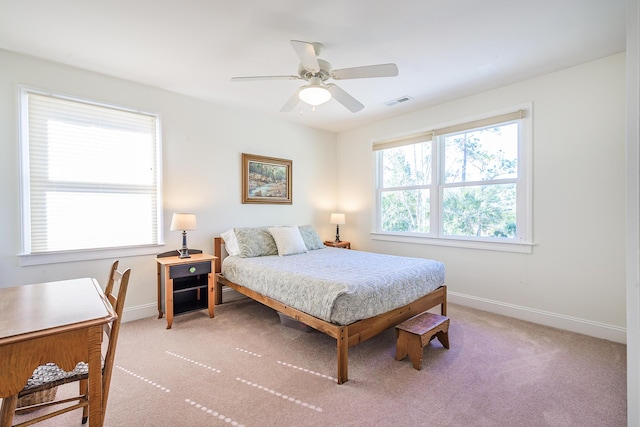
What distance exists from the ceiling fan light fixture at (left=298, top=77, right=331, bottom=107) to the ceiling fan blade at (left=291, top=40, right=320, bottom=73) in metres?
0.13

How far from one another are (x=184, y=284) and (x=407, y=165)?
11.7ft

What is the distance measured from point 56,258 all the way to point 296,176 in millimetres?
3171

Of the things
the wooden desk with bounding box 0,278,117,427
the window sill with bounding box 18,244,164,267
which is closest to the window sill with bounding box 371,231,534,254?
the window sill with bounding box 18,244,164,267

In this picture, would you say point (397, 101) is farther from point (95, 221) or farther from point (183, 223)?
point (95, 221)

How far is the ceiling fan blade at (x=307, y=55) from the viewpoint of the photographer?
77.6 inches

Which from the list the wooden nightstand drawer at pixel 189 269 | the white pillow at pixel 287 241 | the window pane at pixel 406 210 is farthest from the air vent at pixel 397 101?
the wooden nightstand drawer at pixel 189 269

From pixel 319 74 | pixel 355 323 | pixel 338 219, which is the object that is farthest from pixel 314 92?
pixel 338 219

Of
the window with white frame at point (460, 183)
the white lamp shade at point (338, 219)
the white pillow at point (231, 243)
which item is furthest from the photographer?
the white lamp shade at point (338, 219)

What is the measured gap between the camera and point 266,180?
4.43 metres

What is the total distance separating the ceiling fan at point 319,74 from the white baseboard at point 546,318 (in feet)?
9.34

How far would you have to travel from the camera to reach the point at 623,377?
212 cm

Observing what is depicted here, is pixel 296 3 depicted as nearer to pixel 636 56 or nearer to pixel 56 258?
pixel 636 56

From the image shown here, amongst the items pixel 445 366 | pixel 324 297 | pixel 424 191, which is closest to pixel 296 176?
pixel 424 191

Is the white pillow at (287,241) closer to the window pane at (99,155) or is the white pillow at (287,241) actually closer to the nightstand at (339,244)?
the nightstand at (339,244)
